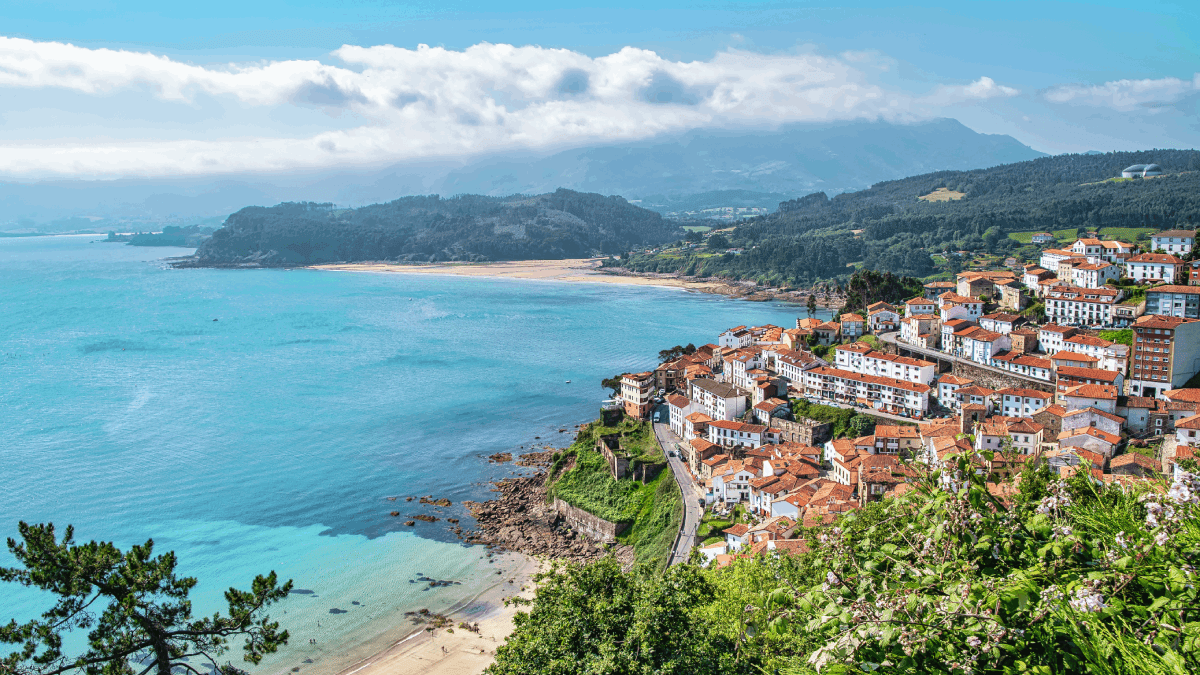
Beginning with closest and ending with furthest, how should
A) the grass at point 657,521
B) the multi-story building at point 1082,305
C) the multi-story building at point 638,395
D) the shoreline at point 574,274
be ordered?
the grass at point 657,521, the multi-story building at point 1082,305, the multi-story building at point 638,395, the shoreline at point 574,274

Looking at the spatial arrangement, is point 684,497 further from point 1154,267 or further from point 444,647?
point 1154,267

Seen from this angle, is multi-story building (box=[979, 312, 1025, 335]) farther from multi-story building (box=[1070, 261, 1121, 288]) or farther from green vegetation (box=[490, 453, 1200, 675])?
green vegetation (box=[490, 453, 1200, 675])

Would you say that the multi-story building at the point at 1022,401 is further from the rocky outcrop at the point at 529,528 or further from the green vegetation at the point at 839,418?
the rocky outcrop at the point at 529,528

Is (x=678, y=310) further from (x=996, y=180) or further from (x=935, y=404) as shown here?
(x=996, y=180)

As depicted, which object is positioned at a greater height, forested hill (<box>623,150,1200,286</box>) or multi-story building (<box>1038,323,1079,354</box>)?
forested hill (<box>623,150,1200,286</box>)

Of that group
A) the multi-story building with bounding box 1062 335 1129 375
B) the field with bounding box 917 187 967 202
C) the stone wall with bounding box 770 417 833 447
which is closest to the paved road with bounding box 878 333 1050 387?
the multi-story building with bounding box 1062 335 1129 375

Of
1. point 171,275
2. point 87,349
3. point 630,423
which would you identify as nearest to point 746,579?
point 630,423

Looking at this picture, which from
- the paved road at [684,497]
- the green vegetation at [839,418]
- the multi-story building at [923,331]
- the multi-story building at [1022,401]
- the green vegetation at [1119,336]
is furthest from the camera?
the multi-story building at [923,331]

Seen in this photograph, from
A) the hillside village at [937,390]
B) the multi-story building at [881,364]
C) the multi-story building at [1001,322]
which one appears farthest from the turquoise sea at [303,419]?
the multi-story building at [1001,322]
